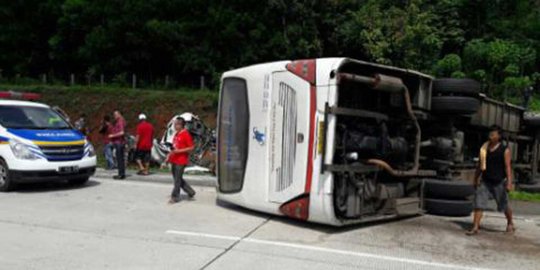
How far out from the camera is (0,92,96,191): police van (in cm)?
998

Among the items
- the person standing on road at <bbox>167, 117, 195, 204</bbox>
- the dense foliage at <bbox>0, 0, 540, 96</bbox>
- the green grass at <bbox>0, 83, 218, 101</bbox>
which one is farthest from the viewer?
the green grass at <bbox>0, 83, 218, 101</bbox>

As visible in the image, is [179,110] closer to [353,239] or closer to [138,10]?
[138,10]

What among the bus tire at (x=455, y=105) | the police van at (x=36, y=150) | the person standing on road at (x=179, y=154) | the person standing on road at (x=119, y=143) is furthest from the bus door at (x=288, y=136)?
the person standing on road at (x=119, y=143)

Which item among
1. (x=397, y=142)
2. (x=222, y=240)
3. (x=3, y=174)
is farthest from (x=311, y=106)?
(x=3, y=174)

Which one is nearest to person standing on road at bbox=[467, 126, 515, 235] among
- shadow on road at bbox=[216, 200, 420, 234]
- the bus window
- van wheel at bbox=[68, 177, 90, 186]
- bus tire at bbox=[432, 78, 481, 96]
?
bus tire at bbox=[432, 78, 481, 96]

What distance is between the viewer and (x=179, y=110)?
2341 cm

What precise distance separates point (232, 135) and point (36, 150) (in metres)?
4.30

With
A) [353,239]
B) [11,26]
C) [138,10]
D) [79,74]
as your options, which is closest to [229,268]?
[353,239]

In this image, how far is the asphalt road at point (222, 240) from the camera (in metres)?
5.80

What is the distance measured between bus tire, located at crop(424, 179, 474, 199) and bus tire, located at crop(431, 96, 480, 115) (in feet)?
3.85

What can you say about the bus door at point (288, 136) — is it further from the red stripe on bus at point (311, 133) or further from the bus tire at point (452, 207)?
the bus tire at point (452, 207)

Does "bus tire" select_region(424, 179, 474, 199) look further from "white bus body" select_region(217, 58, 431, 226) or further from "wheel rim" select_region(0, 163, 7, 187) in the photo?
"wheel rim" select_region(0, 163, 7, 187)

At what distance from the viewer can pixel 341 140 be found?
24.1 feet

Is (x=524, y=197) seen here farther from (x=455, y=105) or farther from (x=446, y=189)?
(x=455, y=105)
